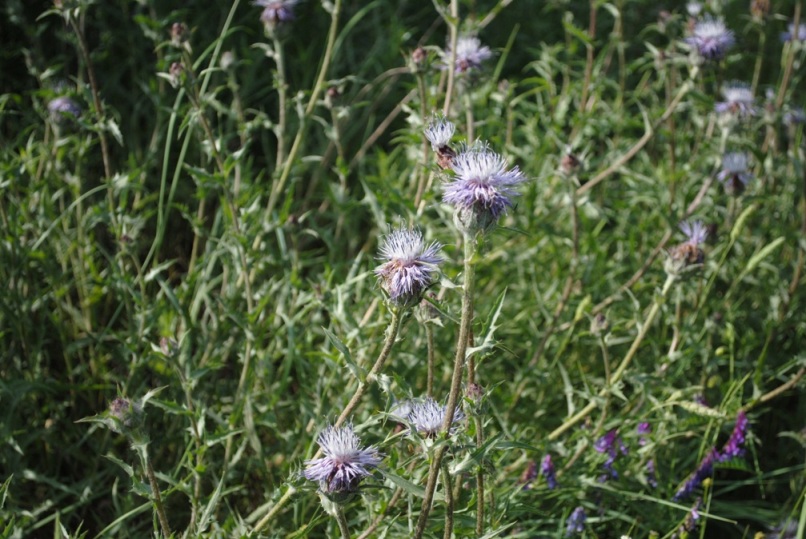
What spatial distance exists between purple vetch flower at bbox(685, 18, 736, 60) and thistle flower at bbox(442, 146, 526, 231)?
1.68 meters

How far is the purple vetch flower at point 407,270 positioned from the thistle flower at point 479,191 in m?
0.09

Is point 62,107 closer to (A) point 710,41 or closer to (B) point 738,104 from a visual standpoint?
(A) point 710,41

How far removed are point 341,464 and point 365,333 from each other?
850 millimetres

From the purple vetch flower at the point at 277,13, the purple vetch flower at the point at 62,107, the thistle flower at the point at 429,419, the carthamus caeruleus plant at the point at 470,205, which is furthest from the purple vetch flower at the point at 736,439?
the purple vetch flower at the point at 62,107

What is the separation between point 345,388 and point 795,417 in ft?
5.22

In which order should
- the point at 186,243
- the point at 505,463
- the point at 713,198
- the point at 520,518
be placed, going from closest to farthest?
1. the point at 520,518
2. the point at 505,463
3. the point at 713,198
4. the point at 186,243

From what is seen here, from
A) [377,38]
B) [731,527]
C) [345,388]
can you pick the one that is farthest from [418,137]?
[377,38]

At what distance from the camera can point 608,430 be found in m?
2.37

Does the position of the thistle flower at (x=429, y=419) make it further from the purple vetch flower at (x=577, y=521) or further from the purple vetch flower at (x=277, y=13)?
the purple vetch flower at (x=277, y=13)

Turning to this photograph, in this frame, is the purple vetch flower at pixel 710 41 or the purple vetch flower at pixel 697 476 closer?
the purple vetch flower at pixel 697 476

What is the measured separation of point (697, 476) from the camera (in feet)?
7.74

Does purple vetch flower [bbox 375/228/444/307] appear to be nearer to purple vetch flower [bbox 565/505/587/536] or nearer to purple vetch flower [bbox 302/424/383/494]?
purple vetch flower [bbox 302/424/383/494]

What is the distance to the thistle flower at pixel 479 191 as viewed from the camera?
1.49 m

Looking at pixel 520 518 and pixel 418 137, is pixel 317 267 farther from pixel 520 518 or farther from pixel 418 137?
pixel 520 518
